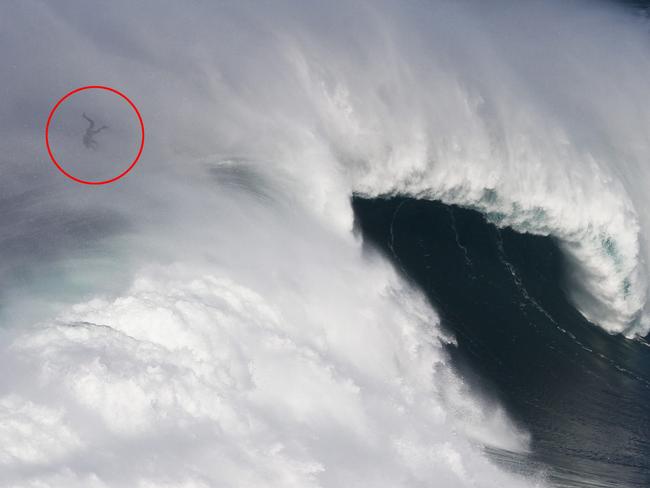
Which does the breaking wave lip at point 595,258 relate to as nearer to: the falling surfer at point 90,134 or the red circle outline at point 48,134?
the red circle outline at point 48,134

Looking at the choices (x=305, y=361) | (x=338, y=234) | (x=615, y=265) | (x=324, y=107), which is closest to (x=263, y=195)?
(x=338, y=234)

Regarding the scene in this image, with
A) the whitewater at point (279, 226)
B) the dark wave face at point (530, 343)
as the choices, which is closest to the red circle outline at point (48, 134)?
the whitewater at point (279, 226)

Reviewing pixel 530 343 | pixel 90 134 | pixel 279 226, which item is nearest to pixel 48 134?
pixel 90 134

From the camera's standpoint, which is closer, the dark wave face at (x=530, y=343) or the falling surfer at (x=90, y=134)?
the dark wave face at (x=530, y=343)

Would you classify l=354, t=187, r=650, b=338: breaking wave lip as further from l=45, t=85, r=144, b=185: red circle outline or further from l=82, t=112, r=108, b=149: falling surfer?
l=82, t=112, r=108, b=149: falling surfer

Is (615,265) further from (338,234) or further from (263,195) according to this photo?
(263,195)

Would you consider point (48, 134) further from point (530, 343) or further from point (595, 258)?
point (595, 258)
